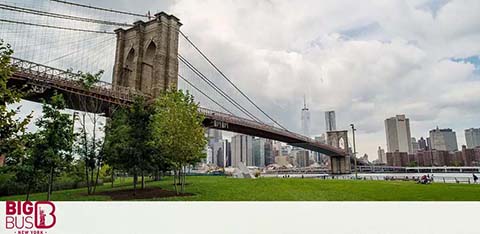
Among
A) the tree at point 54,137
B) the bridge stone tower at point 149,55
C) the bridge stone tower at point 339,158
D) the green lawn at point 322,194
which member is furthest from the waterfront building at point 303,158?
the tree at point 54,137

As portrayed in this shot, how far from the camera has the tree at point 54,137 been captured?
342 inches

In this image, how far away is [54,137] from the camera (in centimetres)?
891

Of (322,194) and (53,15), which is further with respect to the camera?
(53,15)

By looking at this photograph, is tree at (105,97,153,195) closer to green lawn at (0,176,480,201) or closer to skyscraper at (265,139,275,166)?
green lawn at (0,176,480,201)

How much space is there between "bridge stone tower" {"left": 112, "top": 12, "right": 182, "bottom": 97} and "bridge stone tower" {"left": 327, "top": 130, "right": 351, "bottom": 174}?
21.2 m

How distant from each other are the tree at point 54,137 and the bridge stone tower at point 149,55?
701 cm

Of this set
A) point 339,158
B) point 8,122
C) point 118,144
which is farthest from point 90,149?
point 339,158

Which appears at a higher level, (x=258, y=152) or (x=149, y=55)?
(x=149, y=55)
